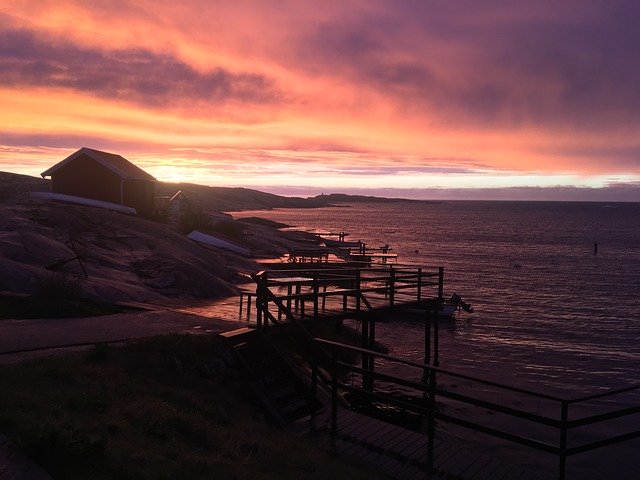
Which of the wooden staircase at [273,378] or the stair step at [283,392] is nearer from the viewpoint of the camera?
the wooden staircase at [273,378]

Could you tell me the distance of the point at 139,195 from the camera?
46.2 meters

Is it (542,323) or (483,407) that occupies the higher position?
(483,407)

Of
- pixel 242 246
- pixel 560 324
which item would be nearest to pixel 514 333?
pixel 560 324

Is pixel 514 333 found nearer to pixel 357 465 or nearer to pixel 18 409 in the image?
pixel 357 465

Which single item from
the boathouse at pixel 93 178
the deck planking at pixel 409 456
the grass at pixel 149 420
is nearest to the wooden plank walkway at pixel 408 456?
the deck planking at pixel 409 456

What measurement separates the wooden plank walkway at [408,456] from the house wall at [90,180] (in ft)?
126

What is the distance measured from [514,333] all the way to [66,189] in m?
34.9

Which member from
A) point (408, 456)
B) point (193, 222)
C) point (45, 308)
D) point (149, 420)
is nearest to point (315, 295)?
point (408, 456)

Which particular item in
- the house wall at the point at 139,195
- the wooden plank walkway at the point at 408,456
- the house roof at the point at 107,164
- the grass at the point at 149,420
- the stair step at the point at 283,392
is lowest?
the wooden plank walkway at the point at 408,456

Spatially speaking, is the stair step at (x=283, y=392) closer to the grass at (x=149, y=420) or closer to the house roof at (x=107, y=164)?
the grass at (x=149, y=420)

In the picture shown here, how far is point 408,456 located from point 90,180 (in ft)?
134

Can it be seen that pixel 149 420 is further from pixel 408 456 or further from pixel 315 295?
pixel 315 295

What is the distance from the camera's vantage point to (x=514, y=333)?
1182 inches

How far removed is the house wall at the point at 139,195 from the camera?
147 feet
